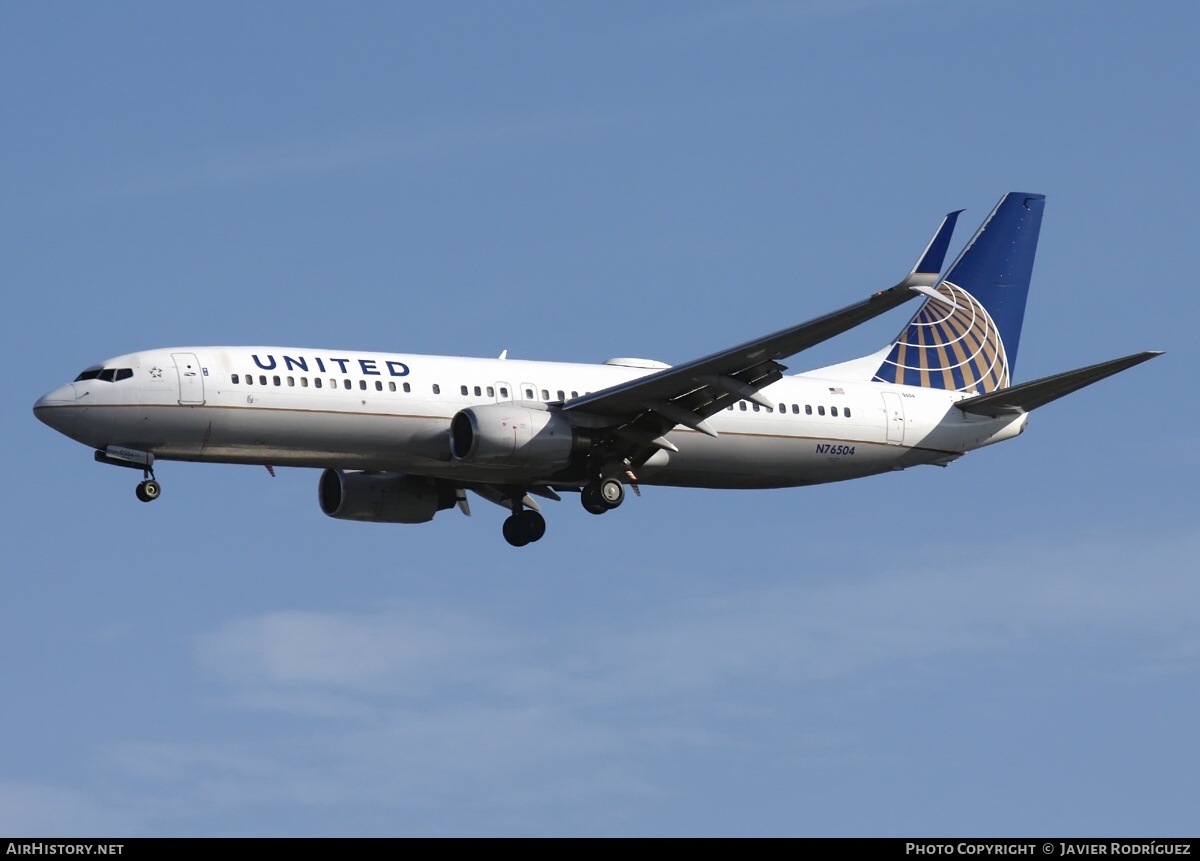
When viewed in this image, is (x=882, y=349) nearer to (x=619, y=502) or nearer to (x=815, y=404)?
(x=815, y=404)

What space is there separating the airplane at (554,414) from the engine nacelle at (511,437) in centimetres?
5

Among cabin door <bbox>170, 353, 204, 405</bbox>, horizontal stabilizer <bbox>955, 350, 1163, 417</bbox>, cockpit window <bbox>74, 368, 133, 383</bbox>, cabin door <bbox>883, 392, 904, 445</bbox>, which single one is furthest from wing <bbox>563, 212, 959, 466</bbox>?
cockpit window <bbox>74, 368, 133, 383</bbox>

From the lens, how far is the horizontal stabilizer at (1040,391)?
48659 mm

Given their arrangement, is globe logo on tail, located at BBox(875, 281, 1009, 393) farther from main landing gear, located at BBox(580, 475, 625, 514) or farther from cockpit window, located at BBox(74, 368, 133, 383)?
cockpit window, located at BBox(74, 368, 133, 383)

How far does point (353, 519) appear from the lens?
184ft

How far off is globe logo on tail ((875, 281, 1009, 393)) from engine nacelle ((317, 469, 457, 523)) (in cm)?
1285

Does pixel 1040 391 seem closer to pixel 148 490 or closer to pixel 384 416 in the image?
pixel 384 416

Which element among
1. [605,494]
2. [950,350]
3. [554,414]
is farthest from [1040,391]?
[554,414]

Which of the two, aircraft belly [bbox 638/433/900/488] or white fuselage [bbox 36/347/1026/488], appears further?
aircraft belly [bbox 638/433/900/488]

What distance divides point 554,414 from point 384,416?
435 cm

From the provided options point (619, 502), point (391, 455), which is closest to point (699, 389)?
point (619, 502)

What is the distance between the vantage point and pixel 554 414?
51344mm

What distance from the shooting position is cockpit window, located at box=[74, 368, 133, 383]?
49.1 metres
